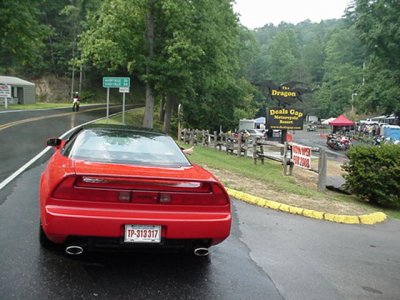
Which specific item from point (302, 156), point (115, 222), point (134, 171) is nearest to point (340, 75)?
point (302, 156)

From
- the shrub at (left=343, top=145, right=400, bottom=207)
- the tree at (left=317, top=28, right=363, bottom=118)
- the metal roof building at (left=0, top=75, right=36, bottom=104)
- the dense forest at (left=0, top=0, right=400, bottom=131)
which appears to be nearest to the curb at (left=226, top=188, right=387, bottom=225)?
the shrub at (left=343, top=145, right=400, bottom=207)

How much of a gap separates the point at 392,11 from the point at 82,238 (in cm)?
5292

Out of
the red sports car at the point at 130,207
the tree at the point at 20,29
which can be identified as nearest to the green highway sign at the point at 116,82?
the tree at the point at 20,29

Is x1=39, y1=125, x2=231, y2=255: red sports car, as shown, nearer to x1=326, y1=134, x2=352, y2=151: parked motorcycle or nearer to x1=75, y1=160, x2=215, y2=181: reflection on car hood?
x1=75, y1=160, x2=215, y2=181: reflection on car hood

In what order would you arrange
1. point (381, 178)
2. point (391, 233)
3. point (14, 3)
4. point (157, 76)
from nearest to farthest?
point (391, 233) < point (381, 178) < point (14, 3) < point (157, 76)

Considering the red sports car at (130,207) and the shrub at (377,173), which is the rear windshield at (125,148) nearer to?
the red sports car at (130,207)

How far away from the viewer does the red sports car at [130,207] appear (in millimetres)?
3943

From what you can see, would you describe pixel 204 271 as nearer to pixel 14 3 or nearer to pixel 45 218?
pixel 45 218

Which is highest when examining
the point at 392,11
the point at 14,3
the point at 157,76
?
the point at 392,11

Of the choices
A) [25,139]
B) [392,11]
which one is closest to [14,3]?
[25,139]

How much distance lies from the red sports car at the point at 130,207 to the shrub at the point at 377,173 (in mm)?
7638

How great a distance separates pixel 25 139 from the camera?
15.8 m

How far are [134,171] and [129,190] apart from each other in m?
0.26

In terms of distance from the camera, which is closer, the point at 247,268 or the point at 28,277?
the point at 28,277
